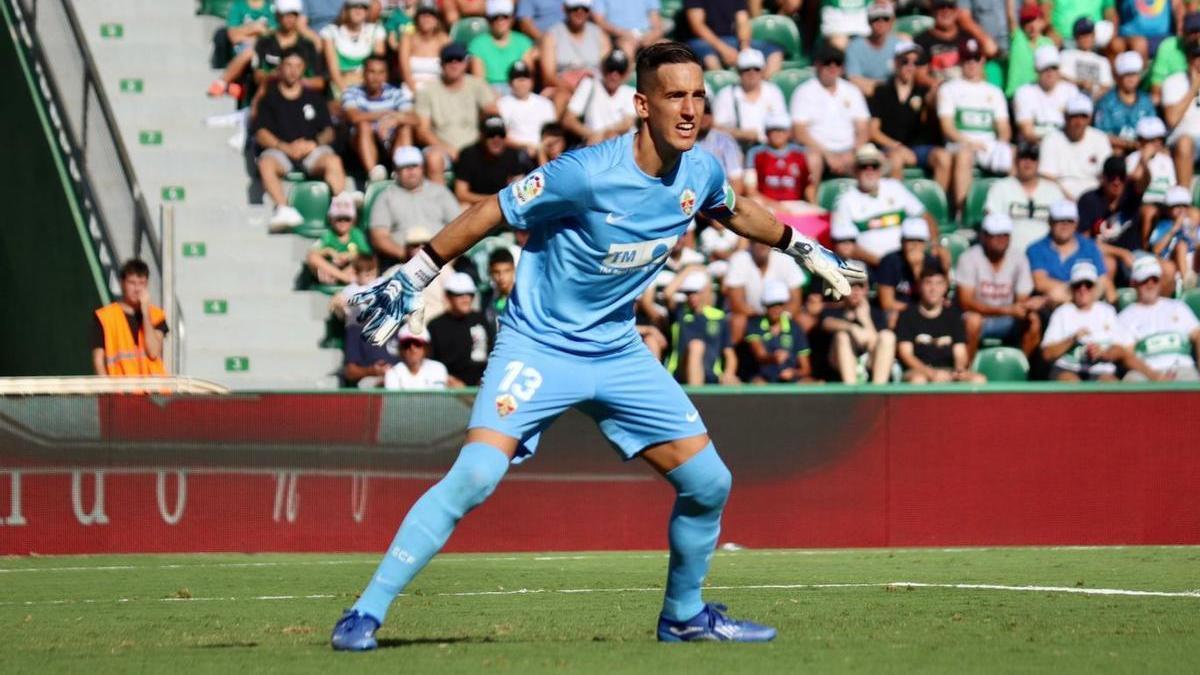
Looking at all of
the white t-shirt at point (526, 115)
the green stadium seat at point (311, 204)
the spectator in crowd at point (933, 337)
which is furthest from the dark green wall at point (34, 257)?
the spectator in crowd at point (933, 337)

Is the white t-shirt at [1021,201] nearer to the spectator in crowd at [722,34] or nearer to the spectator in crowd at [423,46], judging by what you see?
the spectator in crowd at [722,34]

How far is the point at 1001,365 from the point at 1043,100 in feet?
13.0

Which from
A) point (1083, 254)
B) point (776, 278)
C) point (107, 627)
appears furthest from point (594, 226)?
point (1083, 254)

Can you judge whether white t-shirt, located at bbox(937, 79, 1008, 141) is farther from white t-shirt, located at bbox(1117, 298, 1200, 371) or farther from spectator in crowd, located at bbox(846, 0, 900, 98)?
white t-shirt, located at bbox(1117, 298, 1200, 371)

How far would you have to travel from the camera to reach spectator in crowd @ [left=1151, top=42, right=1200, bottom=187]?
1828 centimetres

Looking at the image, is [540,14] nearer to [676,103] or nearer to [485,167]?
[485,167]

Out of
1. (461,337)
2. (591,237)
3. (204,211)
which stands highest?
(591,237)

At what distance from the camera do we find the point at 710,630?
7.59 m

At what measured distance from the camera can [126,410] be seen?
13.8 metres

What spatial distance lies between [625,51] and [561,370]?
11628mm

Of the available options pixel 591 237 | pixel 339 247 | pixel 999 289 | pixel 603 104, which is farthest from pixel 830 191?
pixel 591 237

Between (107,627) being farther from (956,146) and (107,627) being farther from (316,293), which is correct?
(956,146)

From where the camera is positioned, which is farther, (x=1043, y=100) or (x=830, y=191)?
(x=1043, y=100)

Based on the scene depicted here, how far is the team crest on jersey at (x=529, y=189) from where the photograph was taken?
7.12 meters
